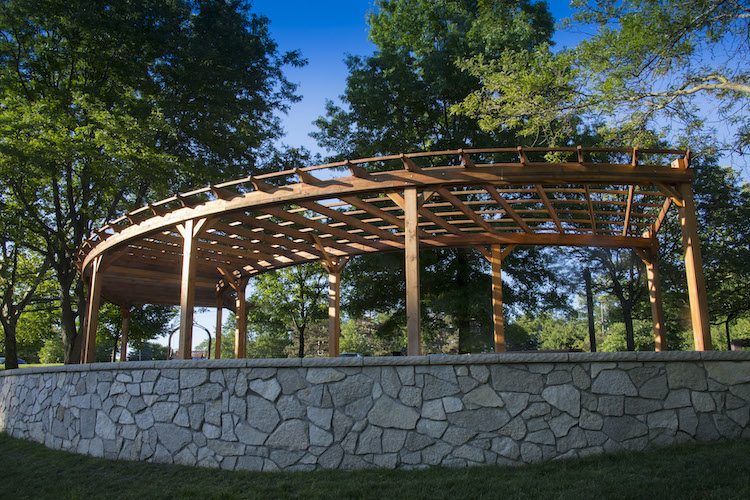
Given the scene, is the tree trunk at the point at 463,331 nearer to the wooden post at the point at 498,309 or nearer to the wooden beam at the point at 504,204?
the wooden post at the point at 498,309

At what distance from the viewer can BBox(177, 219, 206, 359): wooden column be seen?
23.6ft

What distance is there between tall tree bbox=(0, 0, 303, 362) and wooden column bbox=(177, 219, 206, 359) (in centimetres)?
617

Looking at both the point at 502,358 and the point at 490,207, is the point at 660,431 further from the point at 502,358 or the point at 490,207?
the point at 490,207

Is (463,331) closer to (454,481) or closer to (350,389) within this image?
(350,389)


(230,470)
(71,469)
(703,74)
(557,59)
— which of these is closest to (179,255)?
(71,469)

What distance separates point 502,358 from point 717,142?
9.25 metres

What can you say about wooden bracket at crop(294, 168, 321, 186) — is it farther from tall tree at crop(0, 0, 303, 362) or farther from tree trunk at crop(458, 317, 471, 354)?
tree trunk at crop(458, 317, 471, 354)

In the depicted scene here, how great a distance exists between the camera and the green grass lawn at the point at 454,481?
3861 mm

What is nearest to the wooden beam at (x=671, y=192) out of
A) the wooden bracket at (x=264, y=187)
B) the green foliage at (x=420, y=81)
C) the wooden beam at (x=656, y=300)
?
the wooden beam at (x=656, y=300)

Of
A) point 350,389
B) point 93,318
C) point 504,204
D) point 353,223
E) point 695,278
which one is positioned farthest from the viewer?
point 93,318

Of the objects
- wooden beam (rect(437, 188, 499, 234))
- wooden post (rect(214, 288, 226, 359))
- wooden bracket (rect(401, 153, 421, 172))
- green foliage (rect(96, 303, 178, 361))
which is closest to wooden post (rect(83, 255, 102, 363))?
wooden post (rect(214, 288, 226, 359))

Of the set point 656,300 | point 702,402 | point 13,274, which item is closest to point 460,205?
point 702,402

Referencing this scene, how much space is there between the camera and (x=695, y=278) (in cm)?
616

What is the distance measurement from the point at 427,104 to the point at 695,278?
12.3 meters
